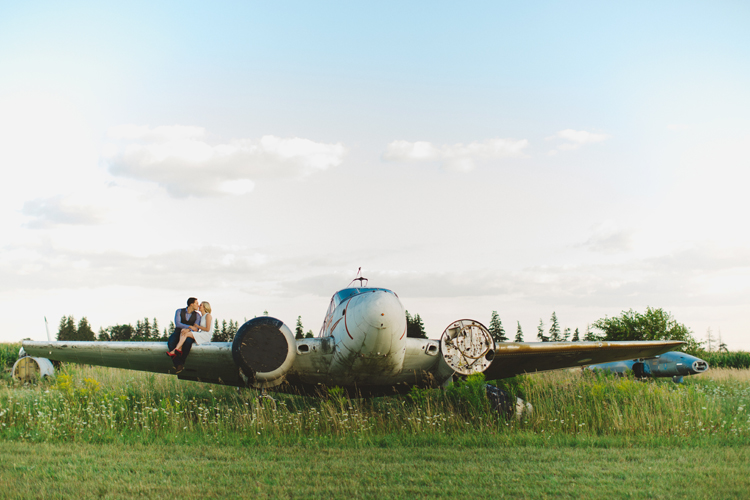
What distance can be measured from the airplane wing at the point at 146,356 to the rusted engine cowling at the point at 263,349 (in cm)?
132

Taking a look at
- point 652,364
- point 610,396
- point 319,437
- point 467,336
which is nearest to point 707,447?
point 610,396

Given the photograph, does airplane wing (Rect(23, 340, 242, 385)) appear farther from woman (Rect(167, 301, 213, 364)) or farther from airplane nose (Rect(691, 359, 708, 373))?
airplane nose (Rect(691, 359, 708, 373))

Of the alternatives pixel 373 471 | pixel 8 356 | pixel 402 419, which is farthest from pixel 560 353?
pixel 8 356

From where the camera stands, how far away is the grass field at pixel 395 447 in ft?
20.4

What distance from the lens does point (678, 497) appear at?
19.4 feet

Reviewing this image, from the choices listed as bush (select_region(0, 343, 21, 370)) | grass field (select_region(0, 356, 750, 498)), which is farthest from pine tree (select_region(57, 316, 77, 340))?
grass field (select_region(0, 356, 750, 498))

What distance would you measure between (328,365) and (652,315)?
23945 millimetres

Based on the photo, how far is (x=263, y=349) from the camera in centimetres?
975

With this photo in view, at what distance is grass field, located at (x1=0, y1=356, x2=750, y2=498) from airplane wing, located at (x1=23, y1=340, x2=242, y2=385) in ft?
2.26

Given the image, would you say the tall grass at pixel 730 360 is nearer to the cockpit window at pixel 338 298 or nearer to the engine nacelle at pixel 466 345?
the engine nacelle at pixel 466 345

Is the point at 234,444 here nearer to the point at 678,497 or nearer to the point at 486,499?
the point at 486,499

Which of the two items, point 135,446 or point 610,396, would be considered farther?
point 610,396

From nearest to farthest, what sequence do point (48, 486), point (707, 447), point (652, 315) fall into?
point (48, 486), point (707, 447), point (652, 315)

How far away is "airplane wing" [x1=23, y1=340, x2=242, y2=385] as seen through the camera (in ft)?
36.2
